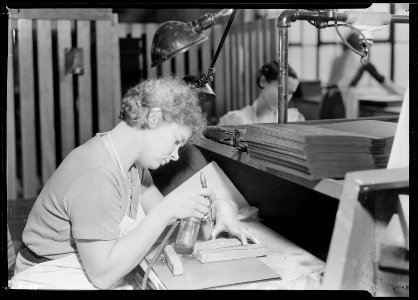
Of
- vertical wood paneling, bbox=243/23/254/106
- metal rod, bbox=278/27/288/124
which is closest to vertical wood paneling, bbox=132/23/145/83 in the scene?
vertical wood paneling, bbox=243/23/254/106

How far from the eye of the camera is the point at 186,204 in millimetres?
1462

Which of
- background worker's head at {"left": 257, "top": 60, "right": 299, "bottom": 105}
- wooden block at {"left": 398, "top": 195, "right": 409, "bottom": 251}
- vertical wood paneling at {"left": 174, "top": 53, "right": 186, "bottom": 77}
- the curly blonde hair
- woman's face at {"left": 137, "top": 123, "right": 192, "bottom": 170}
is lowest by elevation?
wooden block at {"left": 398, "top": 195, "right": 409, "bottom": 251}

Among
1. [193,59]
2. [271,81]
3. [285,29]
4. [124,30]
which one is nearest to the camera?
[285,29]

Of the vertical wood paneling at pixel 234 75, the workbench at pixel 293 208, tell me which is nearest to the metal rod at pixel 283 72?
the workbench at pixel 293 208

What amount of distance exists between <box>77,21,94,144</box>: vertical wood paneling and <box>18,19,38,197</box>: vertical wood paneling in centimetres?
39

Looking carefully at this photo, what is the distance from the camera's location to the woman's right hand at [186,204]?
1.45m

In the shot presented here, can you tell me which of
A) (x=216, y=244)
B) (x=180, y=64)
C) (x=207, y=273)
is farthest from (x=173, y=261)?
(x=180, y=64)

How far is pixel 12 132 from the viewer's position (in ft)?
14.4

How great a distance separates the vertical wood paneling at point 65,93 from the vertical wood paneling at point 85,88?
74mm

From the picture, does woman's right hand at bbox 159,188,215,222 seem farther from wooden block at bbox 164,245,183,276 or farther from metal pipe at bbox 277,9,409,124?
metal pipe at bbox 277,9,409,124

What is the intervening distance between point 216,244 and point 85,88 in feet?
10.5

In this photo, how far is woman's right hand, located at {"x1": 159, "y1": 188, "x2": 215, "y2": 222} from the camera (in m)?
1.45

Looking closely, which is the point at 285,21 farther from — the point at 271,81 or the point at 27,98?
the point at 27,98
